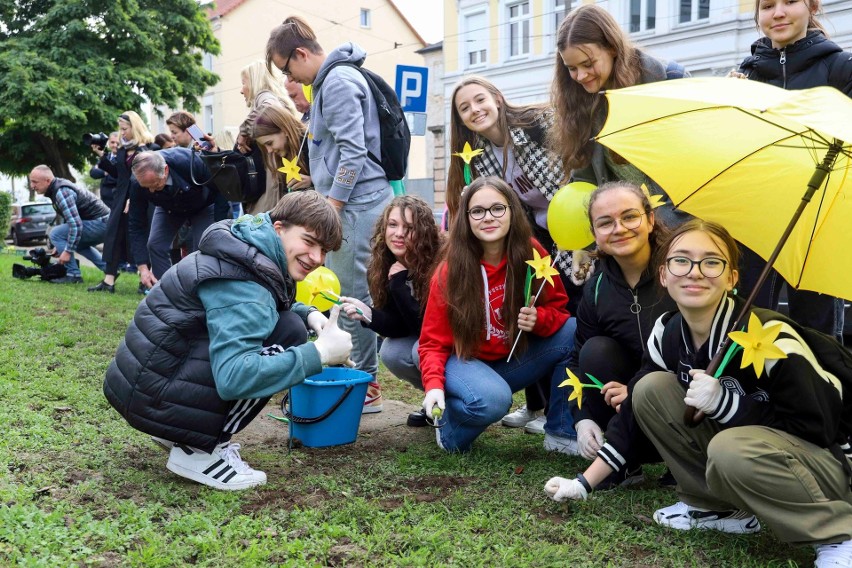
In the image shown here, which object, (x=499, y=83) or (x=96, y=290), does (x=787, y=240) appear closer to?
(x=96, y=290)

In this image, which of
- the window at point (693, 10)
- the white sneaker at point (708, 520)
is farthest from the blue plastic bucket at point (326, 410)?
the window at point (693, 10)

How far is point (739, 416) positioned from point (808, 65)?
1749 millimetres

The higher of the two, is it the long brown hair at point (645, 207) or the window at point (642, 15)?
the window at point (642, 15)

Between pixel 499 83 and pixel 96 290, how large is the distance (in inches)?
636

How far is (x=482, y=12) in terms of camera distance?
23.0 m

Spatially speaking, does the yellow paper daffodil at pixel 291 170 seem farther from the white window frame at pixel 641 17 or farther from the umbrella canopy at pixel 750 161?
the white window frame at pixel 641 17

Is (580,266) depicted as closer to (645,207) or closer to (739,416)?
(645,207)

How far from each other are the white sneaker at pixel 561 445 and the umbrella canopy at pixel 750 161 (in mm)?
1300

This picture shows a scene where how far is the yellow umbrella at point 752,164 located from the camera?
2.24 m

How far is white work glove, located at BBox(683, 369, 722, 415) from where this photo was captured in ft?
7.75

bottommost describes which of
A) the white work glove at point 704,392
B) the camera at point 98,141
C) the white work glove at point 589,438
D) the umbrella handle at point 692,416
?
the white work glove at point 589,438

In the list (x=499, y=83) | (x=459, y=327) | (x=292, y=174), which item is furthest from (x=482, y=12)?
(x=459, y=327)

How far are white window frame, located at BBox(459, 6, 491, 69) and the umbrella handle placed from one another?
21.4m

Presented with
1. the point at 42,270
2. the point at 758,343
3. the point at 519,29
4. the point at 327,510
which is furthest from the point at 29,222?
the point at 758,343
